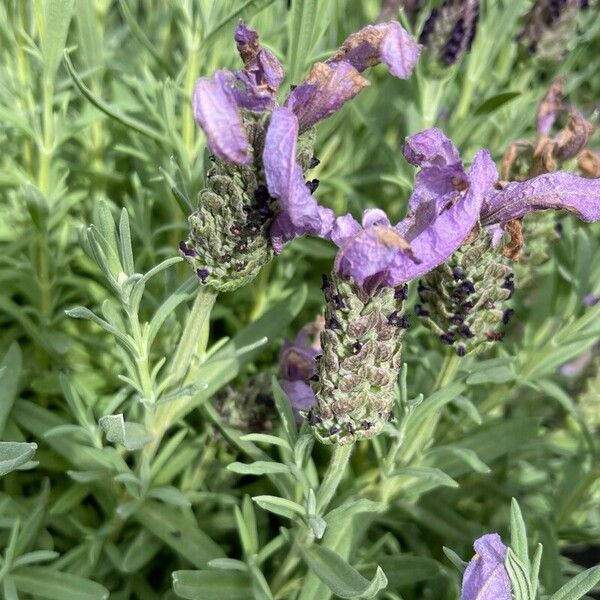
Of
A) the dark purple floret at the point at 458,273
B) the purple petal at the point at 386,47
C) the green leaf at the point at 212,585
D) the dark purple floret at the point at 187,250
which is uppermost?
the purple petal at the point at 386,47

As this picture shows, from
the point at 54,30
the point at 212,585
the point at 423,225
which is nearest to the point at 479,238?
the point at 423,225

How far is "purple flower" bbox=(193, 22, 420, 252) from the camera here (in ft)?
3.00

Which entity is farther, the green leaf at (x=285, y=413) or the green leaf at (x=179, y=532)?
the green leaf at (x=179, y=532)

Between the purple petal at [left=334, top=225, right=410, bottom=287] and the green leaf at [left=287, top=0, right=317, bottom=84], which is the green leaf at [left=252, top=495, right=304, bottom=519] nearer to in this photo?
the purple petal at [left=334, top=225, right=410, bottom=287]

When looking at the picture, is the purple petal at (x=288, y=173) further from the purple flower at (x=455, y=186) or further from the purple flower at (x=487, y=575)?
the purple flower at (x=487, y=575)

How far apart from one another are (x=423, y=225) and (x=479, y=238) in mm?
164

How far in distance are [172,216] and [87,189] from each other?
0.34 m

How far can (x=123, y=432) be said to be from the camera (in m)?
1.11

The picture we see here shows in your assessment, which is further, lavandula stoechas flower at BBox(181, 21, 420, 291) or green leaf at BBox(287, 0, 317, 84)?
green leaf at BBox(287, 0, 317, 84)

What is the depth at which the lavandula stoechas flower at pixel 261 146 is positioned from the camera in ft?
3.04

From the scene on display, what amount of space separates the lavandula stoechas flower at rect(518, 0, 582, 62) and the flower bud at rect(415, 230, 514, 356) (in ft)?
2.99

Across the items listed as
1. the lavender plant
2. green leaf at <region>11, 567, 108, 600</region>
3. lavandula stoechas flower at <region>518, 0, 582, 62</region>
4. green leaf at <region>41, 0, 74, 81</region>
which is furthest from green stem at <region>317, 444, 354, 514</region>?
lavandula stoechas flower at <region>518, 0, 582, 62</region>

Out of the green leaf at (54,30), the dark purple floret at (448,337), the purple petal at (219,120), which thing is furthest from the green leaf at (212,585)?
the green leaf at (54,30)

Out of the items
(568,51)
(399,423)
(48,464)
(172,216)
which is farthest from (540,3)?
(48,464)
